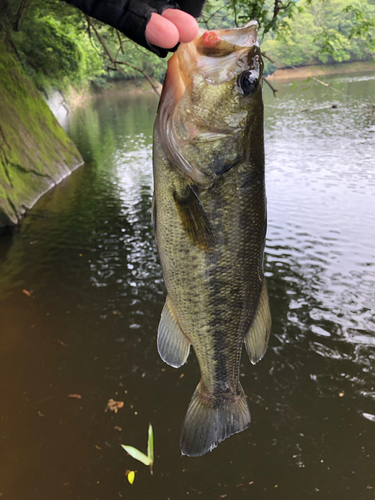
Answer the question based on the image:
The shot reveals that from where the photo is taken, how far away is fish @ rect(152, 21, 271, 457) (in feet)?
5.27

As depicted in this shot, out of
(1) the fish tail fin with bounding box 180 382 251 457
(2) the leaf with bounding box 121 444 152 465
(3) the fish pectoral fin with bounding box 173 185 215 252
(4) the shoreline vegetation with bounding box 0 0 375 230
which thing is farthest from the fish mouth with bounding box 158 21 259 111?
(4) the shoreline vegetation with bounding box 0 0 375 230

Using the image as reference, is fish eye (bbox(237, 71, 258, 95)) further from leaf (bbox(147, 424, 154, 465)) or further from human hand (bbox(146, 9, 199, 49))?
leaf (bbox(147, 424, 154, 465))

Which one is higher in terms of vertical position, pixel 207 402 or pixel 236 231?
pixel 236 231

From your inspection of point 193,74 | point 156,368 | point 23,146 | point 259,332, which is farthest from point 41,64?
point 259,332

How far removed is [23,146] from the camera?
1124 cm

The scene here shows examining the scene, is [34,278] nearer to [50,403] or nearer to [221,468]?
[50,403]

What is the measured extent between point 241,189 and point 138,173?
13.0m

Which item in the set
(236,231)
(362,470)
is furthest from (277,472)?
(236,231)

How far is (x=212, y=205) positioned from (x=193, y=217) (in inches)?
4.3

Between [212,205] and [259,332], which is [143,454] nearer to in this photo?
[259,332]

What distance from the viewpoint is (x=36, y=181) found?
38.4 ft

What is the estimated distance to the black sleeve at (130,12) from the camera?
138cm

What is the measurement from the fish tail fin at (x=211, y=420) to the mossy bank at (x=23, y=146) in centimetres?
892

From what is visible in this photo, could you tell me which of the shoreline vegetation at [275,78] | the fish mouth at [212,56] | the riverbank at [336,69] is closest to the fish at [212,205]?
the fish mouth at [212,56]
